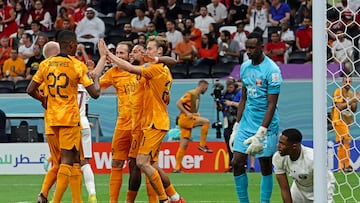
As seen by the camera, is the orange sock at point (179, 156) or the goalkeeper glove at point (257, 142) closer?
the goalkeeper glove at point (257, 142)

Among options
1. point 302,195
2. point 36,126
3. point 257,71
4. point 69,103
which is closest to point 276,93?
point 257,71

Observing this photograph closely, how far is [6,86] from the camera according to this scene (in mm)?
24375

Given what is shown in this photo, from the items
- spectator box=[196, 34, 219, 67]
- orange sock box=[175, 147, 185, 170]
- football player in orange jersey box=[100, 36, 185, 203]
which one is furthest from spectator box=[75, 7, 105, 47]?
football player in orange jersey box=[100, 36, 185, 203]

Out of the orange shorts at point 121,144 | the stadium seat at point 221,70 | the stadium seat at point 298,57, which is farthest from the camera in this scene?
the stadium seat at point 221,70

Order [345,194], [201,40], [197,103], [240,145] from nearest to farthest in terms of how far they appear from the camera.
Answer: [240,145], [345,194], [197,103], [201,40]

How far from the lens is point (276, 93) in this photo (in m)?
11.1

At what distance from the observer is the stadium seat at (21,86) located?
2408 cm

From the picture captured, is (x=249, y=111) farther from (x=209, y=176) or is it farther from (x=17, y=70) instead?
(x=17, y=70)

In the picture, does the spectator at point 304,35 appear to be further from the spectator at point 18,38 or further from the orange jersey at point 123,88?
the orange jersey at point 123,88

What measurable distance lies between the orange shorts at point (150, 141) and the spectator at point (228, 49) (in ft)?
41.4

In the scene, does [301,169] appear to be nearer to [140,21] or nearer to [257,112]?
[257,112]

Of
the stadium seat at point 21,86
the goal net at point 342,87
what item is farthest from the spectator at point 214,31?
the goal net at point 342,87

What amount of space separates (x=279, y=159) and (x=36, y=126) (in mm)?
12369

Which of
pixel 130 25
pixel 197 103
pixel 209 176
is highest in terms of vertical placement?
pixel 130 25
